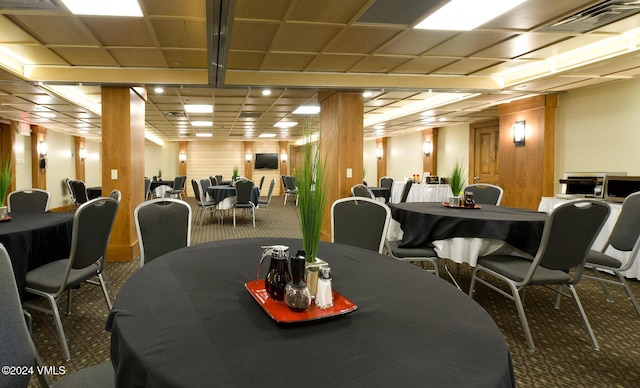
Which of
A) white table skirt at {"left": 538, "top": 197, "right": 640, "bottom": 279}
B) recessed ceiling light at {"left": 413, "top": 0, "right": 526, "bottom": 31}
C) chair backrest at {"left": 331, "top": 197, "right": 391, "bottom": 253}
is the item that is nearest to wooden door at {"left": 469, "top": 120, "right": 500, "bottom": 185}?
white table skirt at {"left": 538, "top": 197, "right": 640, "bottom": 279}

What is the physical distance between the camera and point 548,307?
9.91 feet

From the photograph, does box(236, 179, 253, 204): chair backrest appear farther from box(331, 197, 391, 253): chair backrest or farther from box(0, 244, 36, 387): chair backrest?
box(0, 244, 36, 387): chair backrest

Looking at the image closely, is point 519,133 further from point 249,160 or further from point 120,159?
point 249,160

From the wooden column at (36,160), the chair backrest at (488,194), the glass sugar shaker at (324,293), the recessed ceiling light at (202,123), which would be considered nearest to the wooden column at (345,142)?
the chair backrest at (488,194)

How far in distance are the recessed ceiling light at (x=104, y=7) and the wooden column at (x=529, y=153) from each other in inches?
243

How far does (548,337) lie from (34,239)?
379 centimetres

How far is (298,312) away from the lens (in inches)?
Result: 39.4

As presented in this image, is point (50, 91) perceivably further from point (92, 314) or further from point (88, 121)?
point (92, 314)

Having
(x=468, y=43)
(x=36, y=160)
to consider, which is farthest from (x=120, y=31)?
(x=36, y=160)

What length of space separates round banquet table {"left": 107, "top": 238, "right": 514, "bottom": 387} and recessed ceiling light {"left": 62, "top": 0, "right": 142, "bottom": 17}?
252 cm

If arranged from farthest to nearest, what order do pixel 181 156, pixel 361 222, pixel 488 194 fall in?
pixel 181 156 < pixel 488 194 < pixel 361 222

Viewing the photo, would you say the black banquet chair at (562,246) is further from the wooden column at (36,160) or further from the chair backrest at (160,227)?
the wooden column at (36,160)

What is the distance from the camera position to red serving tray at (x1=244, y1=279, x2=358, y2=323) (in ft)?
3.13

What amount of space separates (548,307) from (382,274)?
8.18ft
